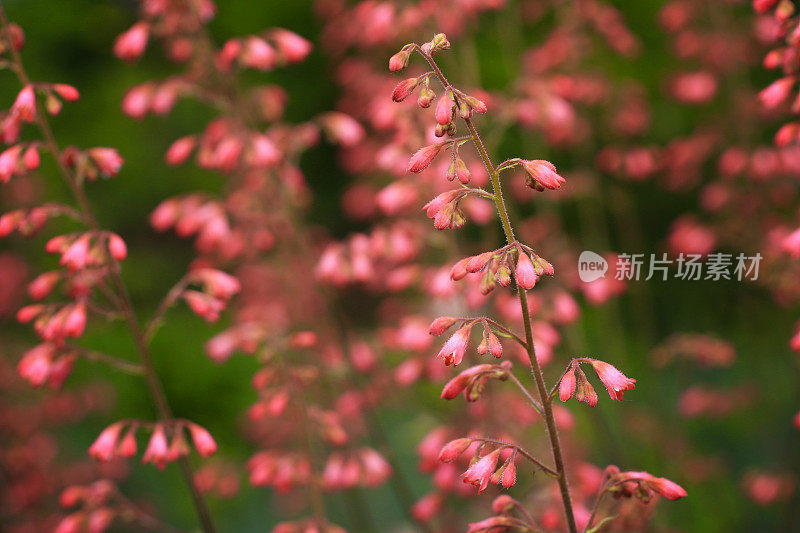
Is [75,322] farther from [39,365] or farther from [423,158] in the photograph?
[423,158]

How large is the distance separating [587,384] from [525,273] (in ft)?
0.79

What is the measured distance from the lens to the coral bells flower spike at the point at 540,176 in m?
1.24

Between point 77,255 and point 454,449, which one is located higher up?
point 77,255

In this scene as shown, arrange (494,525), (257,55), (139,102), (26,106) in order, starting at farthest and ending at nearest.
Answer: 1. (139,102)
2. (257,55)
3. (26,106)
4. (494,525)

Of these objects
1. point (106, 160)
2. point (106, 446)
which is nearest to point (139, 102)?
point (106, 160)

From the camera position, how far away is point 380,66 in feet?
12.3

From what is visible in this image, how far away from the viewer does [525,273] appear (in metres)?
1.21

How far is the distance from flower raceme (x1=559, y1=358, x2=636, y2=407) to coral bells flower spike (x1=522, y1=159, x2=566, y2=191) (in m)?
0.31

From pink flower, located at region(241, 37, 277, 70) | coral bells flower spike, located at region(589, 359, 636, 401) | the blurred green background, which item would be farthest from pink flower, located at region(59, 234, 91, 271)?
the blurred green background

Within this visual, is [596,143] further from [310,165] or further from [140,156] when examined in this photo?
[140,156]

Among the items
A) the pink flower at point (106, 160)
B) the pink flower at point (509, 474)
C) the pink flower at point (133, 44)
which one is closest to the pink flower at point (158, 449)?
the pink flower at point (106, 160)

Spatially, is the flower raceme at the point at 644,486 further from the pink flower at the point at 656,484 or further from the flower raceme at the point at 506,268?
the flower raceme at the point at 506,268

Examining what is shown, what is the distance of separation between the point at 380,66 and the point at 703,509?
107 inches

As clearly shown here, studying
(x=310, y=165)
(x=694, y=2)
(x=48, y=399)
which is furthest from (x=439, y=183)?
(x=310, y=165)
